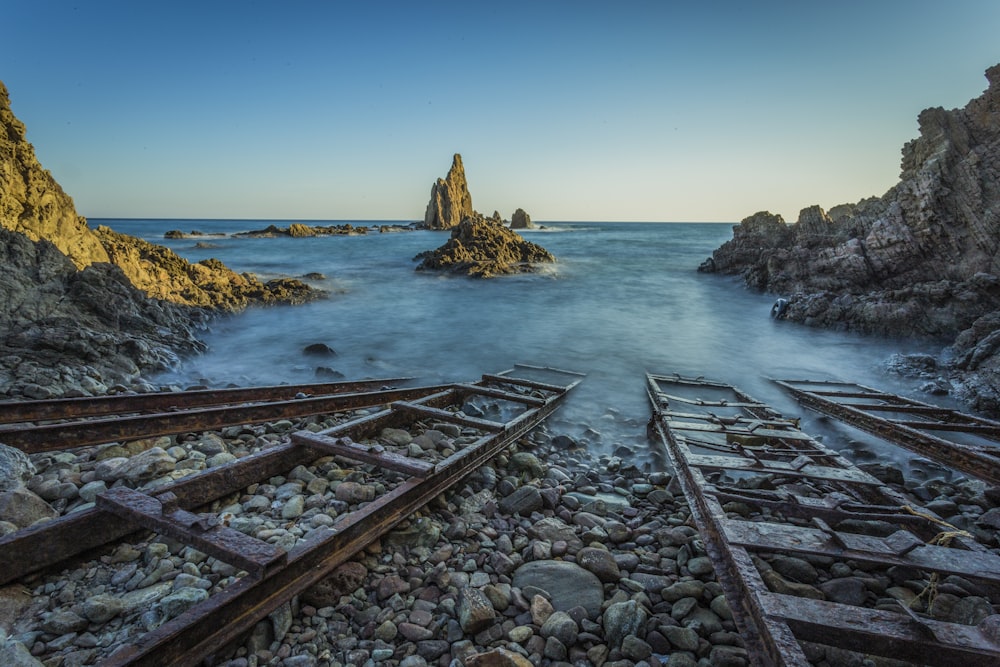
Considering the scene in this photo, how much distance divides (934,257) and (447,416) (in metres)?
15.7

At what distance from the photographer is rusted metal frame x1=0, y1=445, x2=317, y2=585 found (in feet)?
7.18

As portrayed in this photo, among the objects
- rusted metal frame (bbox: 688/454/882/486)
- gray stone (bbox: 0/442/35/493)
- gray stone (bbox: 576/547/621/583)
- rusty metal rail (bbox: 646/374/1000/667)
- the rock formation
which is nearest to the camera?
rusty metal rail (bbox: 646/374/1000/667)

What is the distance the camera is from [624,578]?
2662 mm

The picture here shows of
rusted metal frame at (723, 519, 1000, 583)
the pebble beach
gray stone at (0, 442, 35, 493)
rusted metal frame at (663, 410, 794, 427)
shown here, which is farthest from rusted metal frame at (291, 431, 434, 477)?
rusted metal frame at (663, 410, 794, 427)

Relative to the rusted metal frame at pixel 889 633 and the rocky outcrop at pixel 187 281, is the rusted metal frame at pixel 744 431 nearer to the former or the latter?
the rusted metal frame at pixel 889 633

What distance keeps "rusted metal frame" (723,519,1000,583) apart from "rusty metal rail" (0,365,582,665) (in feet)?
6.77

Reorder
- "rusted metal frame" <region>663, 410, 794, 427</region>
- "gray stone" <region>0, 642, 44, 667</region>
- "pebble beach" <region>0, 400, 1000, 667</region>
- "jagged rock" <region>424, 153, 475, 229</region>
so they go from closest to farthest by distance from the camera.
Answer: "gray stone" <region>0, 642, 44, 667</region> → "pebble beach" <region>0, 400, 1000, 667</region> → "rusted metal frame" <region>663, 410, 794, 427</region> → "jagged rock" <region>424, 153, 475, 229</region>

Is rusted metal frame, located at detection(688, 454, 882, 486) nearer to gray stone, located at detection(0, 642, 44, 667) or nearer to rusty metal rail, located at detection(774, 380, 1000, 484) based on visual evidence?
rusty metal rail, located at detection(774, 380, 1000, 484)

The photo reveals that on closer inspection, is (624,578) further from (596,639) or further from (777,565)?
(777,565)

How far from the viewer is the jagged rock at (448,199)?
10144 cm

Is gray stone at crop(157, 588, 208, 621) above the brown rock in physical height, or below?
above

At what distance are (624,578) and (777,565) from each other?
950 millimetres

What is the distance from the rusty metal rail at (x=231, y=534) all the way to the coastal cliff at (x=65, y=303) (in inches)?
148

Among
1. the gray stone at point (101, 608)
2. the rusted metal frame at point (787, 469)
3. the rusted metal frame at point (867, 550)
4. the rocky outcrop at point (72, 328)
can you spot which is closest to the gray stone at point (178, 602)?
the gray stone at point (101, 608)
